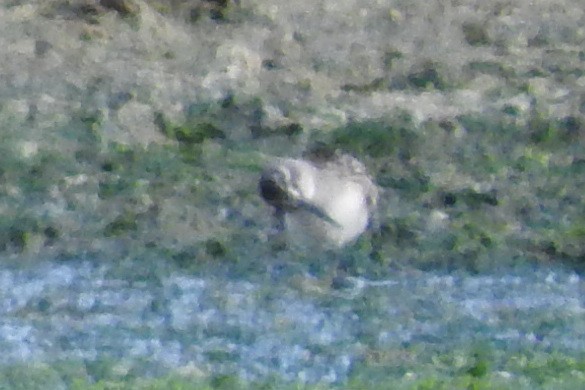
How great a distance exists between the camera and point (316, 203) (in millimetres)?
1112

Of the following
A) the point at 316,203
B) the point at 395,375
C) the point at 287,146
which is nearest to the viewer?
the point at 395,375

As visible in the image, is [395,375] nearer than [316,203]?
Yes

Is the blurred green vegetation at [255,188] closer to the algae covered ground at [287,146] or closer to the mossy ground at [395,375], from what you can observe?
the algae covered ground at [287,146]

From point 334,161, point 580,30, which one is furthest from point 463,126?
point 580,30

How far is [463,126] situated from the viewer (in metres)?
1.39

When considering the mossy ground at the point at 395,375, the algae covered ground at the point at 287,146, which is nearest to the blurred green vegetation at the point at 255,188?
the algae covered ground at the point at 287,146

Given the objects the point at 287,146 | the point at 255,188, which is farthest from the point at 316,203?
the point at 287,146

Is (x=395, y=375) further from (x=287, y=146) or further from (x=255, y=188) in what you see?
(x=287, y=146)

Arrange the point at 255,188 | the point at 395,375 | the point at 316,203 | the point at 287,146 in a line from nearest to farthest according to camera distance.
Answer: the point at 395,375 → the point at 316,203 → the point at 255,188 → the point at 287,146

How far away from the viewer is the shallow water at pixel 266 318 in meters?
0.94

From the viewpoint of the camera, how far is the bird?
112 cm

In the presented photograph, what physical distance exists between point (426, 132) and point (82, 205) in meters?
0.44

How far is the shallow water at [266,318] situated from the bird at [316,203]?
69mm

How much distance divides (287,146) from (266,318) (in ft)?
1.28
